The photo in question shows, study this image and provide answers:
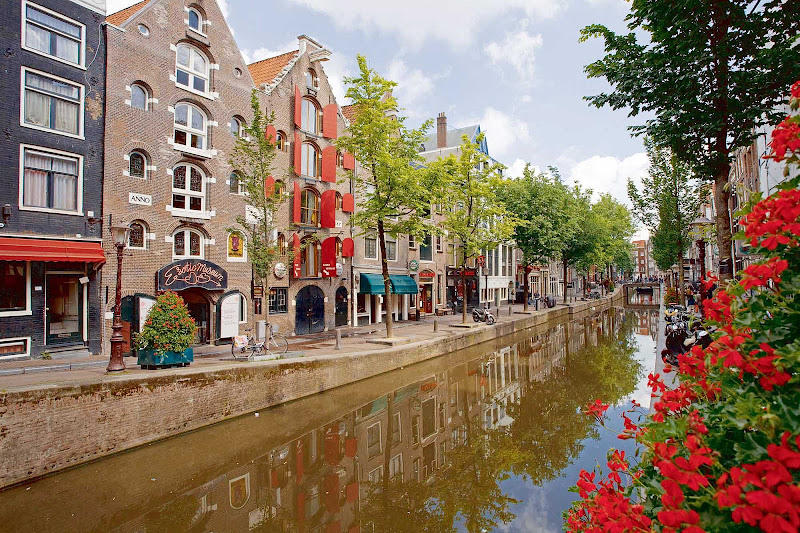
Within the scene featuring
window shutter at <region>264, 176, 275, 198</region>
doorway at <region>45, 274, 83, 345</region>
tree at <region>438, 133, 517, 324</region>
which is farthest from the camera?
tree at <region>438, 133, 517, 324</region>

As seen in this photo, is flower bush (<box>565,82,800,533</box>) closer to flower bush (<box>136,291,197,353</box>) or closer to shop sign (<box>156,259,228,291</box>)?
flower bush (<box>136,291,197,353</box>)

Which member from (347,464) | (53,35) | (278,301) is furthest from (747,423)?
(278,301)

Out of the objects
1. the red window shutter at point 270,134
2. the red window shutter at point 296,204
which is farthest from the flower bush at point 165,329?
the red window shutter at point 296,204

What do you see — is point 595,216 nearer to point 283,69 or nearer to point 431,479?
point 283,69

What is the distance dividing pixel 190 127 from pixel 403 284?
16604 millimetres

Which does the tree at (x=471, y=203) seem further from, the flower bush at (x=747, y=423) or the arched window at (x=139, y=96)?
the flower bush at (x=747, y=423)

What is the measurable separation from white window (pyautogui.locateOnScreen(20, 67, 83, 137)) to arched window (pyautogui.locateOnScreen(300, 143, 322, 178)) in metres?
10.7

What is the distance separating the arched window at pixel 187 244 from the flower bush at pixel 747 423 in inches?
755

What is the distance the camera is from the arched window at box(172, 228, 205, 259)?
1873 cm

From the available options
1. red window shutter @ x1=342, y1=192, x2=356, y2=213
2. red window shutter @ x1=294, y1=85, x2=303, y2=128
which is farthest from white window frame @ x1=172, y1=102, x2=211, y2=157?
red window shutter @ x1=342, y1=192, x2=356, y2=213

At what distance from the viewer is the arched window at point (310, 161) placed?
80.9 feet

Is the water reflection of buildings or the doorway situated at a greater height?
the doorway

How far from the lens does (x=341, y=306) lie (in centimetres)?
2700

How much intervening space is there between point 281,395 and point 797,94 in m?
13.9
